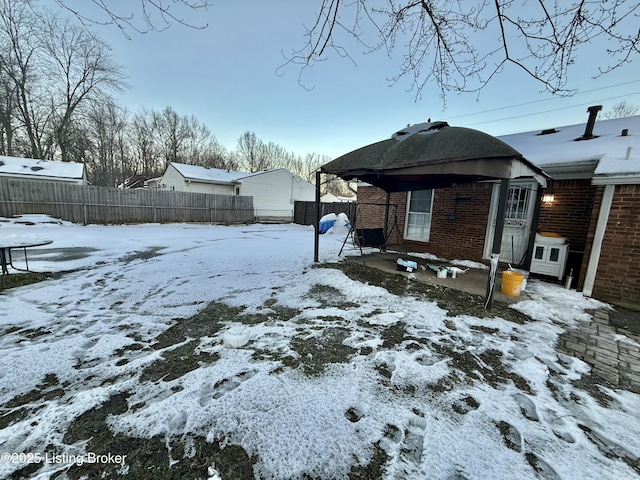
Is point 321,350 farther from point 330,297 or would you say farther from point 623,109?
point 623,109

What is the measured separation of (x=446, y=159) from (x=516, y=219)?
12.0 ft

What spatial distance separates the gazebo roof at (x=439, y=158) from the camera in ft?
11.6

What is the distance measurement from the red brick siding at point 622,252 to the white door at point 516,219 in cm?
142

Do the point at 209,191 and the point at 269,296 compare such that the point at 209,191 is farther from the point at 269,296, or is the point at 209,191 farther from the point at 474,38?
the point at 474,38

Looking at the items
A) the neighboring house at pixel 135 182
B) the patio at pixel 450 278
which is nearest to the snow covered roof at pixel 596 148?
the patio at pixel 450 278

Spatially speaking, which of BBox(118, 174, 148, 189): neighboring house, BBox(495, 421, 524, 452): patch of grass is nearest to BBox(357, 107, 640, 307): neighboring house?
BBox(495, 421, 524, 452): patch of grass

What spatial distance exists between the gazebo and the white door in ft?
2.78

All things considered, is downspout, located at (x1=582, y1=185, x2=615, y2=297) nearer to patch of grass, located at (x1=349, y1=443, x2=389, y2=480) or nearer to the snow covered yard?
the snow covered yard

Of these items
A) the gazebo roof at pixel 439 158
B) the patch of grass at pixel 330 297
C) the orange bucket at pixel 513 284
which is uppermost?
the gazebo roof at pixel 439 158

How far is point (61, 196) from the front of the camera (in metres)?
12.6

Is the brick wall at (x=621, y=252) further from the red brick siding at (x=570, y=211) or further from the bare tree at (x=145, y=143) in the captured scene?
the bare tree at (x=145, y=143)

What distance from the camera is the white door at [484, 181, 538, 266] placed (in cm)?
583

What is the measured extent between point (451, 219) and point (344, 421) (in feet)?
21.4

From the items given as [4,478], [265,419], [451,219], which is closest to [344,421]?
[265,419]
